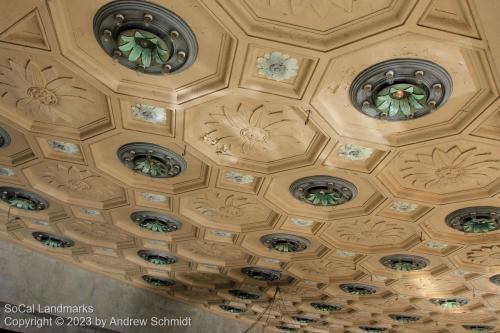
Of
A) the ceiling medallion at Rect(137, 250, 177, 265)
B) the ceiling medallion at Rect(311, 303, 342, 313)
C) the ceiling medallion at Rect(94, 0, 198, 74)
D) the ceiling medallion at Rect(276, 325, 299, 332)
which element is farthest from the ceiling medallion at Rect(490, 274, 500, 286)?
the ceiling medallion at Rect(276, 325, 299, 332)

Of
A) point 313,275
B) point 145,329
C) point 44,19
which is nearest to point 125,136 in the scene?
point 44,19

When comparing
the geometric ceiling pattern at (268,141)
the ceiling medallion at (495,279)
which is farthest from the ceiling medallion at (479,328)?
the ceiling medallion at (495,279)

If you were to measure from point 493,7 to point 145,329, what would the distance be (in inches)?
637

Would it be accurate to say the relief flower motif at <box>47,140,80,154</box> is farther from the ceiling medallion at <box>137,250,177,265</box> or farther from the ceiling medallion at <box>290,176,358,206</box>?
the ceiling medallion at <box>137,250,177,265</box>

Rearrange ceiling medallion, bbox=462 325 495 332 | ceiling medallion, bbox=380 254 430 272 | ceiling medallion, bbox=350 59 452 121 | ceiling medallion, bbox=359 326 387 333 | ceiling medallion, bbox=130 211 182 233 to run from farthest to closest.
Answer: ceiling medallion, bbox=359 326 387 333
ceiling medallion, bbox=462 325 495 332
ceiling medallion, bbox=380 254 430 272
ceiling medallion, bbox=130 211 182 233
ceiling medallion, bbox=350 59 452 121

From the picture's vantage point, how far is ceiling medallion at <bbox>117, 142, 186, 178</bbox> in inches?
248

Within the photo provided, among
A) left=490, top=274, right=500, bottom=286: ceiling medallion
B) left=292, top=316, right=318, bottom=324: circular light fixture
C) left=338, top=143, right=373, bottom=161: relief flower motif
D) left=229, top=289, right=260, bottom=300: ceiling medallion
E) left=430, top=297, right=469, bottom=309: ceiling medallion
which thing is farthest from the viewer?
left=292, top=316, right=318, bottom=324: circular light fixture

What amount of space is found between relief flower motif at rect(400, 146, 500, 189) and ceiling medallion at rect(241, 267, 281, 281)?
20.1 feet

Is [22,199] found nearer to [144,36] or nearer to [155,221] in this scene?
[155,221]

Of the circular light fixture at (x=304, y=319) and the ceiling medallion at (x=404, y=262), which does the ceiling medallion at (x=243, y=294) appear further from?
the ceiling medallion at (x=404, y=262)

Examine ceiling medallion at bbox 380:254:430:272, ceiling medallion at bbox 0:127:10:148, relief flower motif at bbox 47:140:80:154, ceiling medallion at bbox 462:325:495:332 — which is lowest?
ceiling medallion at bbox 462:325:495:332

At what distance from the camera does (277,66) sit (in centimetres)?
449

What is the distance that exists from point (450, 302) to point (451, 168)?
7749mm

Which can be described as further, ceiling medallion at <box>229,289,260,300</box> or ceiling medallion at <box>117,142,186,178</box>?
ceiling medallion at <box>229,289,260,300</box>
